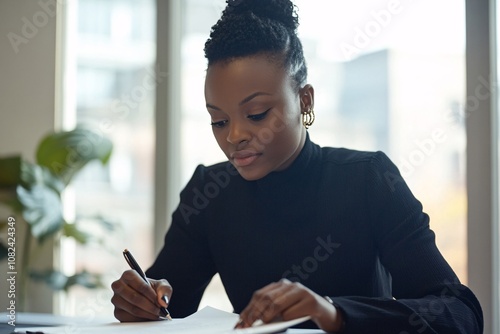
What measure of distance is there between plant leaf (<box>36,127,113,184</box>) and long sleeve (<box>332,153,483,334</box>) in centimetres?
177

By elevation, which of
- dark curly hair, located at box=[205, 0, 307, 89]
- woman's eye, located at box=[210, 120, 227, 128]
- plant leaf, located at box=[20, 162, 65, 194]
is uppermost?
dark curly hair, located at box=[205, 0, 307, 89]

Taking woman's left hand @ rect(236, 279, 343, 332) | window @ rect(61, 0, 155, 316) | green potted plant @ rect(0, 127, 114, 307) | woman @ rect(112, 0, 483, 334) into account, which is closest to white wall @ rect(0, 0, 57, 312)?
window @ rect(61, 0, 155, 316)

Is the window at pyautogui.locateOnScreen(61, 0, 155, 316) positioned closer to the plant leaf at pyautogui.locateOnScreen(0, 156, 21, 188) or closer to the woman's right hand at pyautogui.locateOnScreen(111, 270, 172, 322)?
the plant leaf at pyautogui.locateOnScreen(0, 156, 21, 188)

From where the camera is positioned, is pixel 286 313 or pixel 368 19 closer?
pixel 286 313

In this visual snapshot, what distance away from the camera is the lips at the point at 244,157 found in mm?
1230

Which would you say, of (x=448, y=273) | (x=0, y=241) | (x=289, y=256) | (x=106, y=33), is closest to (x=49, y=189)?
(x=0, y=241)

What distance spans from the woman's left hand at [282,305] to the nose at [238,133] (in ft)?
1.10

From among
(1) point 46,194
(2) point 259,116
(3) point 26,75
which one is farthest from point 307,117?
(3) point 26,75

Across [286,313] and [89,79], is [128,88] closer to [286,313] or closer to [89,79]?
[89,79]

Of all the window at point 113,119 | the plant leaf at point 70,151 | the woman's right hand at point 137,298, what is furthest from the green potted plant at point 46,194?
the woman's right hand at point 137,298

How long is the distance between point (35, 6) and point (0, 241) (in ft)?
3.61

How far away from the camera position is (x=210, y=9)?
9.79 ft

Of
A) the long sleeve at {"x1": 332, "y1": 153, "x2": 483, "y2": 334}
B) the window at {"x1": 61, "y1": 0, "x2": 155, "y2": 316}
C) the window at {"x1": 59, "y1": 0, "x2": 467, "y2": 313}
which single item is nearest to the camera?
the long sleeve at {"x1": 332, "y1": 153, "x2": 483, "y2": 334}

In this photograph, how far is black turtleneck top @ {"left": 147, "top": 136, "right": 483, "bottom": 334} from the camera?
122 centimetres
